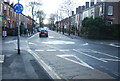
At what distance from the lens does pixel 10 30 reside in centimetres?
3494

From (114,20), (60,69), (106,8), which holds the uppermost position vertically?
(106,8)

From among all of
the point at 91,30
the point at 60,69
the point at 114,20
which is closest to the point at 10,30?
the point at 91,30

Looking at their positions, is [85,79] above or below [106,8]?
below

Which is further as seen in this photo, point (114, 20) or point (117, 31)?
point (114, 20)

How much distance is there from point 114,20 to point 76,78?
31.4 m

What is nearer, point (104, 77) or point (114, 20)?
point (104, 77)

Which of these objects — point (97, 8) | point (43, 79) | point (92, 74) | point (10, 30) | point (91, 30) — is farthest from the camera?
point (97, 8)

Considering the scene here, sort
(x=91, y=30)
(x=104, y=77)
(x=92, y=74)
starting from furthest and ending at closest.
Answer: (x=91, y=30) → (x=92, y=74) → (x=104, y=77)

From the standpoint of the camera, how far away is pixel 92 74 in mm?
7270

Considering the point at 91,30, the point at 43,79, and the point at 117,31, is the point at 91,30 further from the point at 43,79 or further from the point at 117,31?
the point at 43,79

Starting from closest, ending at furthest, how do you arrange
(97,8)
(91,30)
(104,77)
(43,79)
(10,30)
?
(43,79) → (104,77) → (91,30) → (10,30) → (97,8)

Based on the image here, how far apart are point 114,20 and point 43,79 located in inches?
1267

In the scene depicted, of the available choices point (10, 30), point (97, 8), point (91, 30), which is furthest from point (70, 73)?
point (97, 8)

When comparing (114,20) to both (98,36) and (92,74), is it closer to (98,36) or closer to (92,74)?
(98,36)
